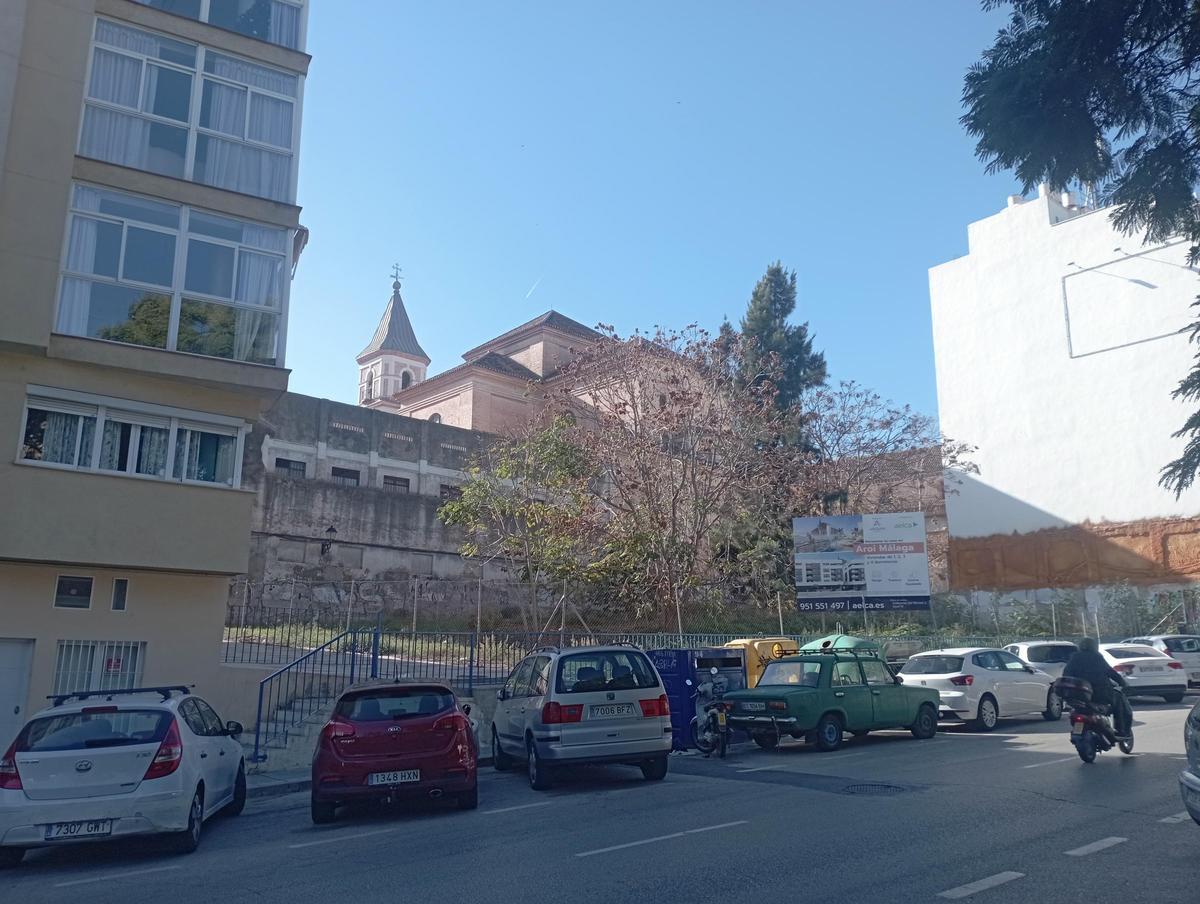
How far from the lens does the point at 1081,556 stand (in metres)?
41.4

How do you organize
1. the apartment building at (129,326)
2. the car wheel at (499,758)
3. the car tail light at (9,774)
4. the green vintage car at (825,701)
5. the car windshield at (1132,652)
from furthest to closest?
the car windshield at (1132,652) < the apartment building at (129,326) < the green vintage car at (825,701) < the car wheel at (499,758) < the car tail light at (9,774)

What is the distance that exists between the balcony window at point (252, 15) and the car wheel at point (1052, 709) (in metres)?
19.5

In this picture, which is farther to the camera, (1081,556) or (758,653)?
(1081,556)

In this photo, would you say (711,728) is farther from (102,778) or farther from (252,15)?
(252,15)

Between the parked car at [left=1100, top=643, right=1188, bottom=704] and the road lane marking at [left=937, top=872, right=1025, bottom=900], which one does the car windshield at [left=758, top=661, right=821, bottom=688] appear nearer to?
the road lane marking at [left=937, top=872, right=1025, bottom=900]

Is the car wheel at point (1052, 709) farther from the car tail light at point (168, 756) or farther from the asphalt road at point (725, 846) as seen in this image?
the car tail light at point (168, 756)

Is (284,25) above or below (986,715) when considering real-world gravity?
above

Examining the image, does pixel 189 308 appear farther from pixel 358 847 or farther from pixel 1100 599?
pixel 1100 599

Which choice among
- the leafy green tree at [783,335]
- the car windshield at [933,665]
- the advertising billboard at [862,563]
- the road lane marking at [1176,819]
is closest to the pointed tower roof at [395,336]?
the leafy green tree at [783,335]

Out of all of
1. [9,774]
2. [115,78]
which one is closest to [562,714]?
[9,774]

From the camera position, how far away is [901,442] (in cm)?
3691

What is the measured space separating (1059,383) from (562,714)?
38830mm

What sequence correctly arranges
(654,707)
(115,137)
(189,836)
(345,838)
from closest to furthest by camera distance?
1. (189,836)
2. (345,838)
3. (654,707)
4. (115,137)

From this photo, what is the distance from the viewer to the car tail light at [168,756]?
29.5ft
